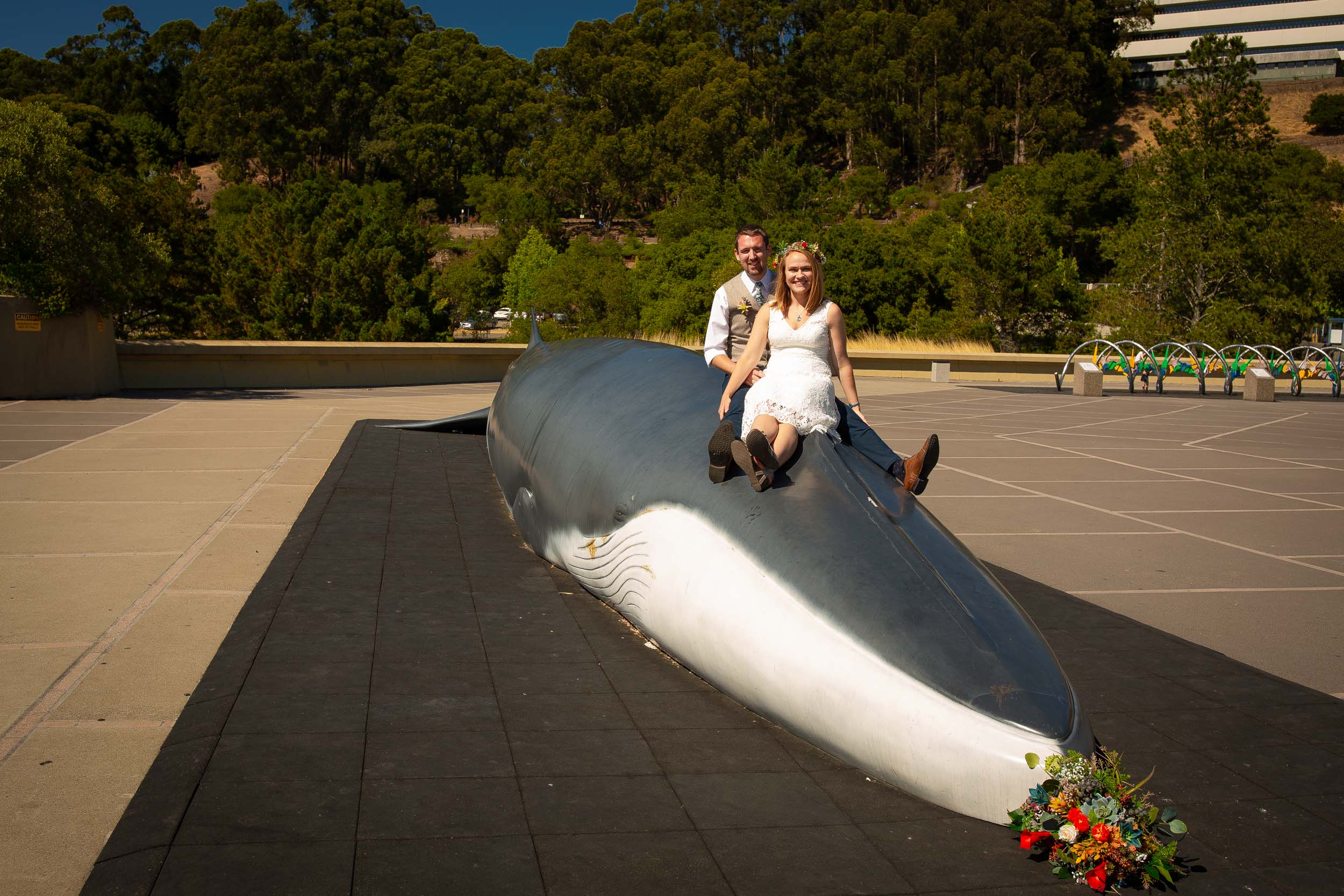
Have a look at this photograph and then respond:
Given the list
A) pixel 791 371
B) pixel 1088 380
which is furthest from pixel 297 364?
pixel 791 371

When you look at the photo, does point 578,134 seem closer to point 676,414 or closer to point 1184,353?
point 1184,353

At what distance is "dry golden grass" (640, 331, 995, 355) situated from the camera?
1145 inches

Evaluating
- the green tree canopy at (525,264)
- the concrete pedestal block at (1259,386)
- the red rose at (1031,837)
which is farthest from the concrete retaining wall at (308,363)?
the green tree canopy at (525,264)

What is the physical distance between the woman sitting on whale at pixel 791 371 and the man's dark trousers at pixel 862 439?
94mm

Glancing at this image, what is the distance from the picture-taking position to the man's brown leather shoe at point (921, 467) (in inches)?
174

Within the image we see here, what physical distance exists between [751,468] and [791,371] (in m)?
0.65

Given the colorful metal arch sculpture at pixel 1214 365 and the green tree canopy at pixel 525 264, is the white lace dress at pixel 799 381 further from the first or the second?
the green tree canopy at pixel 525 264

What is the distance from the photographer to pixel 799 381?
4820 mm

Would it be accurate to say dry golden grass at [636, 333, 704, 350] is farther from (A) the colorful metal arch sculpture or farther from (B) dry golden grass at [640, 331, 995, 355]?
(A) the colorful metal arch sculpture

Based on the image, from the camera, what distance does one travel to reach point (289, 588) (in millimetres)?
5867

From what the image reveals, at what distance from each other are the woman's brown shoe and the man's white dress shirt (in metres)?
1.73

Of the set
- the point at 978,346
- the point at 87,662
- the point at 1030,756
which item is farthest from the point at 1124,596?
the point at 978,346

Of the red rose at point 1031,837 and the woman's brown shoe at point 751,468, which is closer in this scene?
the red rose at point 1031,837

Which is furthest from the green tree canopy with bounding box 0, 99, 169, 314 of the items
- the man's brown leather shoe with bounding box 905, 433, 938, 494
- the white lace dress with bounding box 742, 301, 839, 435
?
the man's brown leather shoe with bounding box 905, 433, 938, 494
